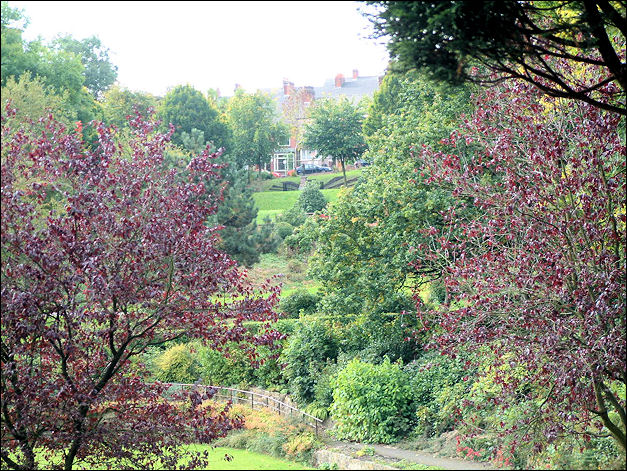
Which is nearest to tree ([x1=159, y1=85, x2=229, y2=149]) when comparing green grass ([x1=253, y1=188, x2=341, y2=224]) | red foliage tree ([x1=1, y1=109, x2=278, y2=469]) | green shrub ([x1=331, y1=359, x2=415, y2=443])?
green grass ([x1=253, y1=188, x2=341, y2=224])

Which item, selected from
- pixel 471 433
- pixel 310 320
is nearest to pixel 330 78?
pixel 310 320

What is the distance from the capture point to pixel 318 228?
20.2 metres

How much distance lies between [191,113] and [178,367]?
32531 millimetres

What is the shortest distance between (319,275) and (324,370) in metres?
2.68

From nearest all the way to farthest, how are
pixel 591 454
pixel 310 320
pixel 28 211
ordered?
pixel 28 211 → pixel 591 454 → pixel 310 320

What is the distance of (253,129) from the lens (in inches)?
2579

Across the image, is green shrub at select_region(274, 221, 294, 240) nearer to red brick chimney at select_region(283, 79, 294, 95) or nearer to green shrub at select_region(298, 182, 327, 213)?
green shrub at select_region(298, 182, 327, 213)

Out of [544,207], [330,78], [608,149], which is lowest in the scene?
[544,207]

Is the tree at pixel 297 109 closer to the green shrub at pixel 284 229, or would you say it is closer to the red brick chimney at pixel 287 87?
the red brick chimney at pixel 287 87

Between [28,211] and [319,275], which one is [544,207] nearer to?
[28,211]

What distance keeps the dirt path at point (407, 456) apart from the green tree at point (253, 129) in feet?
166

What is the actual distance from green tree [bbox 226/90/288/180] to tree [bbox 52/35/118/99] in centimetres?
1231

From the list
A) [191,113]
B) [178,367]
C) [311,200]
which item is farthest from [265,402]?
[191,113]

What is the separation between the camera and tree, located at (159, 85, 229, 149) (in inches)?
2089
